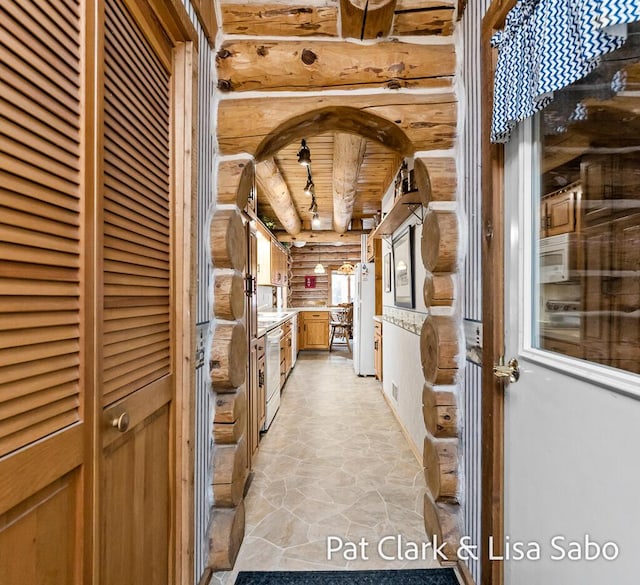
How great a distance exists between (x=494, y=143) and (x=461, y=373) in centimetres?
96

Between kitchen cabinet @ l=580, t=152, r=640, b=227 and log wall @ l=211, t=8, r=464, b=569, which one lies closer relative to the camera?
kitchen cabinet @ l=580, t=152, r=640, b=227

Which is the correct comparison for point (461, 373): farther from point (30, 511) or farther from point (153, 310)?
point (30, 511)

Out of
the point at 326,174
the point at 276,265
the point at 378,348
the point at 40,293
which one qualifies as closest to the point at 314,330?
the point at 276,265

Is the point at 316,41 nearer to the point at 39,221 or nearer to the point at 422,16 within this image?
the point at 422,16

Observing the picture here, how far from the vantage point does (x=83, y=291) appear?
29.8 inches

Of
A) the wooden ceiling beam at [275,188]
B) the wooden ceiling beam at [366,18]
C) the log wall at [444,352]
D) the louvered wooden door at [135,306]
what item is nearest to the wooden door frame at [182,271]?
the louvered wooden door at [135,306]

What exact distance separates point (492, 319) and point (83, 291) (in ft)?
4.14

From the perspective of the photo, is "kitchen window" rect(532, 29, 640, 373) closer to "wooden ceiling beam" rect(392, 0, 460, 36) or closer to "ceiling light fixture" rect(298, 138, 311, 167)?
"wooden ceiling beam" rect(392, 0, 460, 36)

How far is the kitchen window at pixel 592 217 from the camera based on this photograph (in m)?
0.78

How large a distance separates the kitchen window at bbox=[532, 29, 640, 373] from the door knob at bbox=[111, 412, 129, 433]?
122 centimetres

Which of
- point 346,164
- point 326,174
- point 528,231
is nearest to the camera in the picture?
point 528,231

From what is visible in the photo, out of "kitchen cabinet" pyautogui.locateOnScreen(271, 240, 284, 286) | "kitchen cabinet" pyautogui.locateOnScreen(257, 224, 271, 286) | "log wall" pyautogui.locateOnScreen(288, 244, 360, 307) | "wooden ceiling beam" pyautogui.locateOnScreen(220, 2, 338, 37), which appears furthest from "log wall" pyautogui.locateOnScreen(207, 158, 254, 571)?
"log wall" pyautogui.locateOnScreen(288, 244, 360, 307)

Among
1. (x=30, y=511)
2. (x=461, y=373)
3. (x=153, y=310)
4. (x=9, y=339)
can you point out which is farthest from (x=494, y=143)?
(x=30, y=511)

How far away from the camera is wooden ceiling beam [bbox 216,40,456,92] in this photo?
5.15ft
